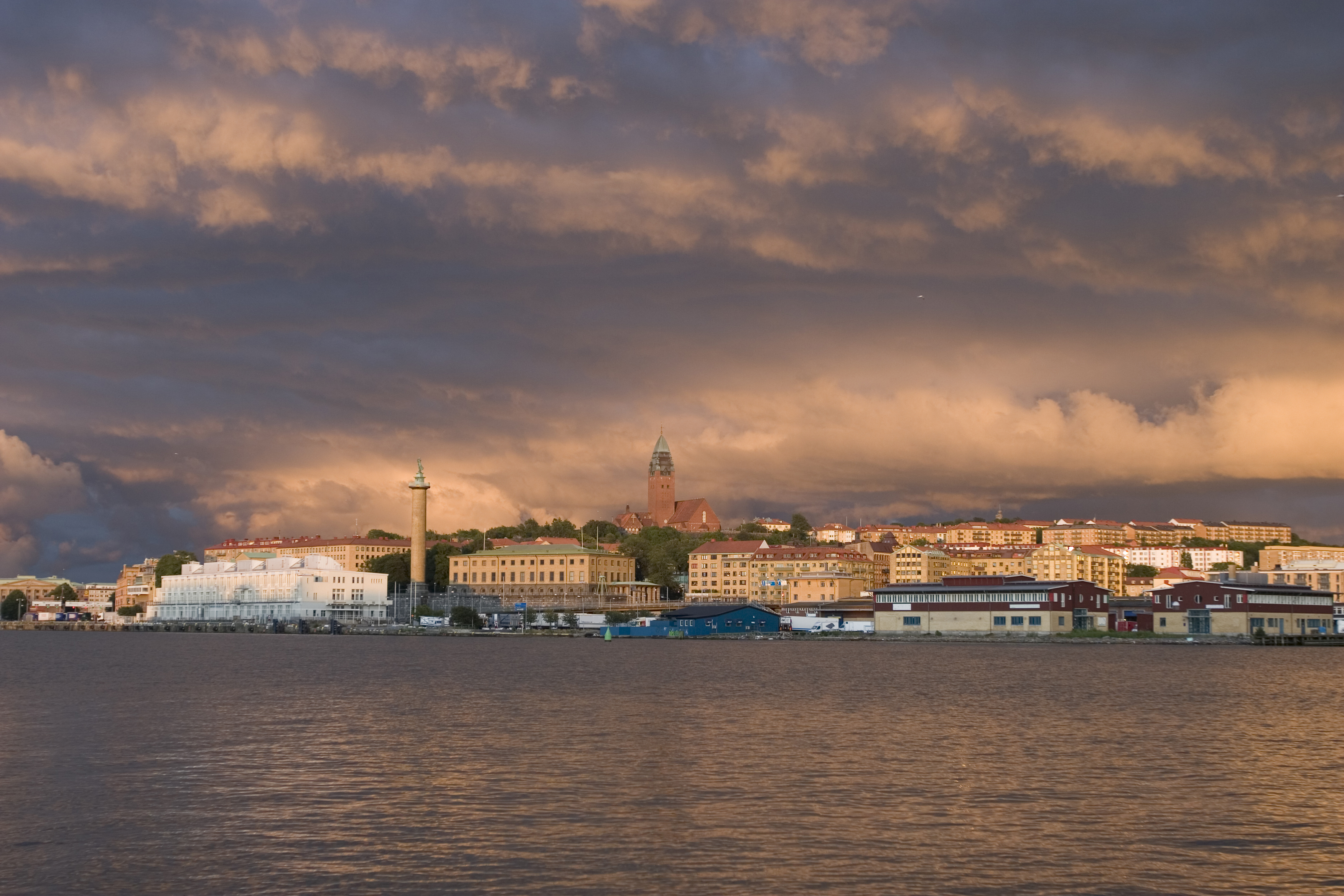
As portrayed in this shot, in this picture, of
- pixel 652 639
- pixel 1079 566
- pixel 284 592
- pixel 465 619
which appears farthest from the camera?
pixel 284 592

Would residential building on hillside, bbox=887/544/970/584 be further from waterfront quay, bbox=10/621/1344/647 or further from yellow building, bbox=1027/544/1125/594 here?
waterfront quay, bbox=10/621/1344/647

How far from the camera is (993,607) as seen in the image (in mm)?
112312

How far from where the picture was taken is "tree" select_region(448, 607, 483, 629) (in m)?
155

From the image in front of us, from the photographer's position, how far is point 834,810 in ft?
A: 79.7

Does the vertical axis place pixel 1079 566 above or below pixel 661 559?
below

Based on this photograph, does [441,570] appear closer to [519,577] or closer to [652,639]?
[519,577]

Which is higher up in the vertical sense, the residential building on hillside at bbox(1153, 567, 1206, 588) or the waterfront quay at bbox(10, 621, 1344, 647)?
the residential building on hillside at bbox(1153, 567, 1206, 588)

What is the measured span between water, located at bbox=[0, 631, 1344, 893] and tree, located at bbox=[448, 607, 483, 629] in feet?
322

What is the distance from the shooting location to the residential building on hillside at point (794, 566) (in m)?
171

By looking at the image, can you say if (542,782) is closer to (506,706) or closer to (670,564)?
(506,706)

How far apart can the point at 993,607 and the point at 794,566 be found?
2462 inches

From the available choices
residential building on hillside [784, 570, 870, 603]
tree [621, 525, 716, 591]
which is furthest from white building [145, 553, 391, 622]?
residential building on hillside [784, 570, 870, 603]

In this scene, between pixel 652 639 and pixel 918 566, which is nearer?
pixel 652 639

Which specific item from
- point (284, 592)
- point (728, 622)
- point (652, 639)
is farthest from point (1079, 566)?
point (284, 592)
